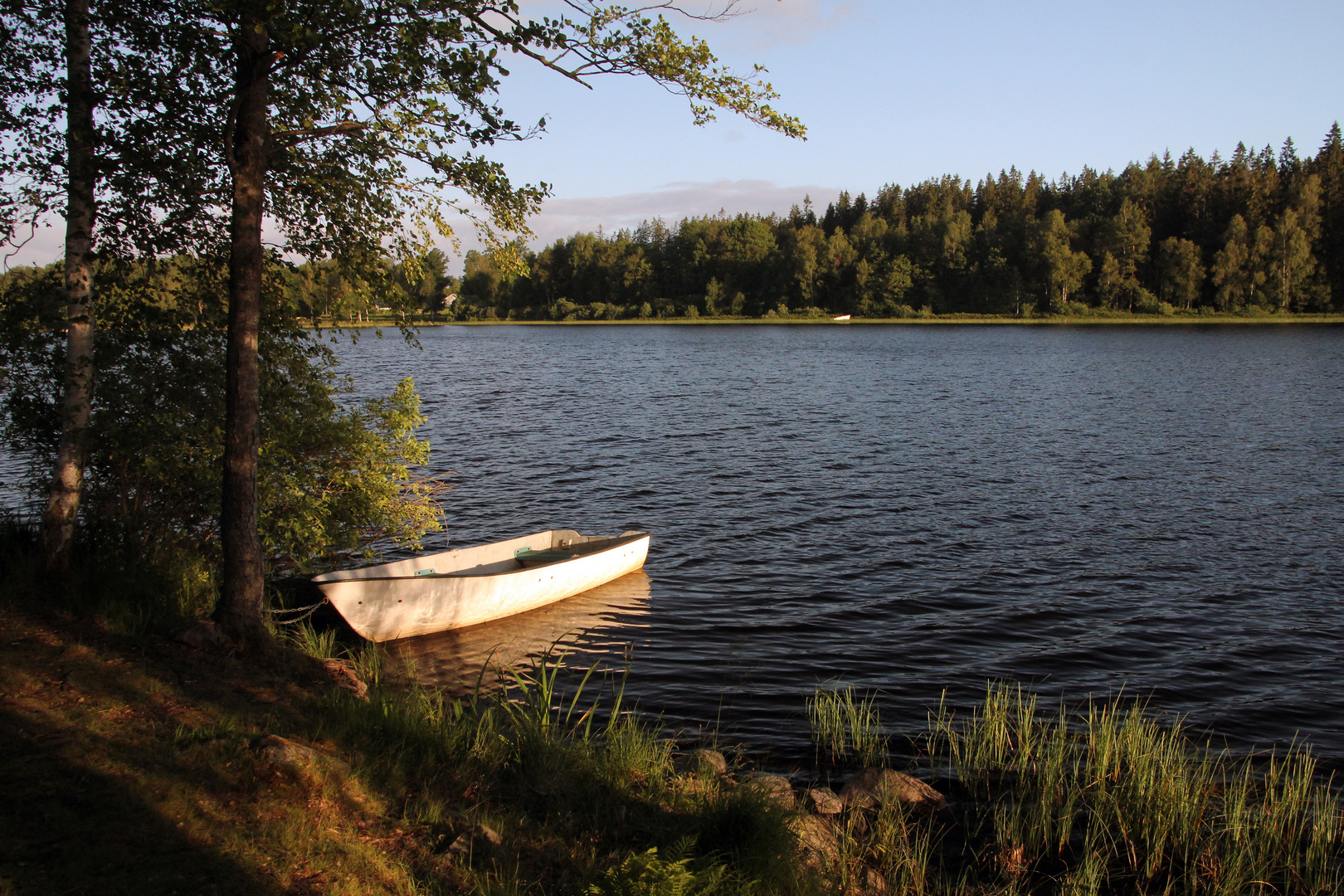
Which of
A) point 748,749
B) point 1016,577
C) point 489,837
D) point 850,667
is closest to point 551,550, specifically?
point 850,667

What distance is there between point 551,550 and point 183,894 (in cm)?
1128

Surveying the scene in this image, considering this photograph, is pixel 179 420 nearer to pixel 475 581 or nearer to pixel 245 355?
pixel 245 355

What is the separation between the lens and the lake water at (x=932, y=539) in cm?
1118

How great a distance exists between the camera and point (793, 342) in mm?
88438

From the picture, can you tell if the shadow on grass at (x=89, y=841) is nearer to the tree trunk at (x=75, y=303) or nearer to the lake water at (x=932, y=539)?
the tree trunk at (x=75, y=303)

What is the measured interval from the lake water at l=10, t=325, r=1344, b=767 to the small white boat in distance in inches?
12.9

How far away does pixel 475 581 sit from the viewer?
12523mm

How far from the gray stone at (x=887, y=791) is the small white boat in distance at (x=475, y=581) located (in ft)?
21.6

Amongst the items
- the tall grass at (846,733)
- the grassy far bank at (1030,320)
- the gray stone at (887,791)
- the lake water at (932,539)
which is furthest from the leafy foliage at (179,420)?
the grassy far bank at (1030,320)

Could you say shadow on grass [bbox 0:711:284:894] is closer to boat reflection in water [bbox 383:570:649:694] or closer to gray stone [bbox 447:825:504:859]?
gray stone [bbox 447:825:504:859]

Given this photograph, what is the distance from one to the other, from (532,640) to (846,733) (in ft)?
17.0

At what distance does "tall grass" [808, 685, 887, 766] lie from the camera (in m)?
8.88

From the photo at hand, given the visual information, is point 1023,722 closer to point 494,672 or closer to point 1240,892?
point 1240,892

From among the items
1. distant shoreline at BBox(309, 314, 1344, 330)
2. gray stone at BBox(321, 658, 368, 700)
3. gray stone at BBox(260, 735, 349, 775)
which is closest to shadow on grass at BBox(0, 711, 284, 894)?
gray stone at BBox(260, 735, 349, 775)
